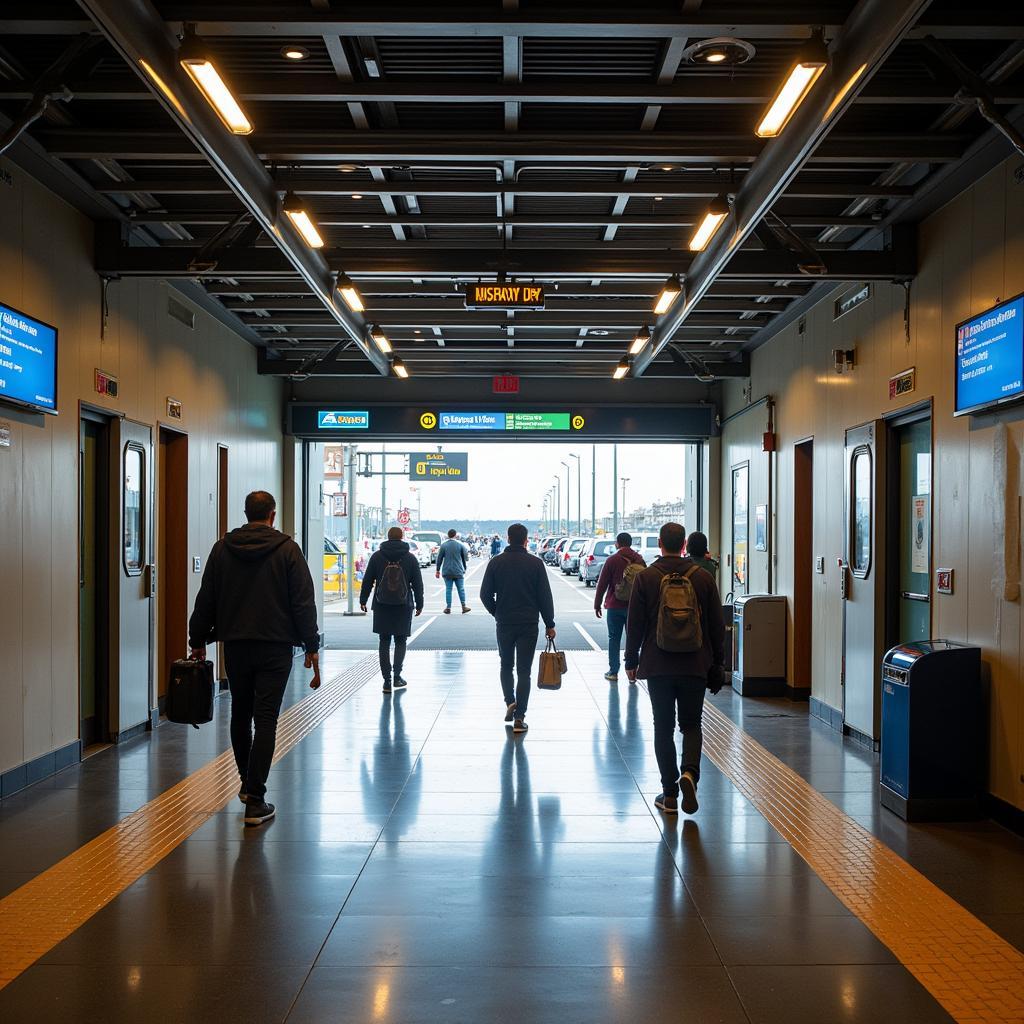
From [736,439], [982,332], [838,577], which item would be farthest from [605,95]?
[736,439]

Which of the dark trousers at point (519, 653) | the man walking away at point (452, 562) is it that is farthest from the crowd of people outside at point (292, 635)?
the man walking away at point (452, 562)

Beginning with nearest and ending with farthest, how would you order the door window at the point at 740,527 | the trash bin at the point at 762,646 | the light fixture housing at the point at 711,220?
1. the light fixture housing at the point at 711,220
2. the trash bin at the point at 762,646
3. the door window at the point at 740,527

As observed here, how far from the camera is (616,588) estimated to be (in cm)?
1260

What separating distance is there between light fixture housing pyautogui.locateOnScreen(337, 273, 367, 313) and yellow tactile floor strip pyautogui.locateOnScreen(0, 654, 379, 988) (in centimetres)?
396

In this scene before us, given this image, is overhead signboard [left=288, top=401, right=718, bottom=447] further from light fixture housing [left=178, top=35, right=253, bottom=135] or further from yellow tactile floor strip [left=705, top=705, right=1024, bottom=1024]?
light fixture housing [left=178, top=35, right=253, bottom=135]

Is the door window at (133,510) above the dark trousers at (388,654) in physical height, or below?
above

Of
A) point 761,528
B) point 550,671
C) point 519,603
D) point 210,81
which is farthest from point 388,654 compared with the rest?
point 210,81

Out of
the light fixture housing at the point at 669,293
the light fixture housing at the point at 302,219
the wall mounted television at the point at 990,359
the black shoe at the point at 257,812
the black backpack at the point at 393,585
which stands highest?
the light fixture housing at the point at 302,219

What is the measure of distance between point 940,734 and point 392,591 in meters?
6.30

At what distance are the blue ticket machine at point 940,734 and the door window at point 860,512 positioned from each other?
2.61 metres

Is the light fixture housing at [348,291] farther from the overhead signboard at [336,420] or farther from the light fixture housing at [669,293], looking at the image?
the overhead signboard at [336,420]

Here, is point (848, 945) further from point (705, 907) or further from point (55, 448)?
point (55, 448)

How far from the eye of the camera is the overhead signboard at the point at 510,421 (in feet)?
52.4

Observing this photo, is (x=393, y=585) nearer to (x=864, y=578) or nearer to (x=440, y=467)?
(x=864, y=578)
